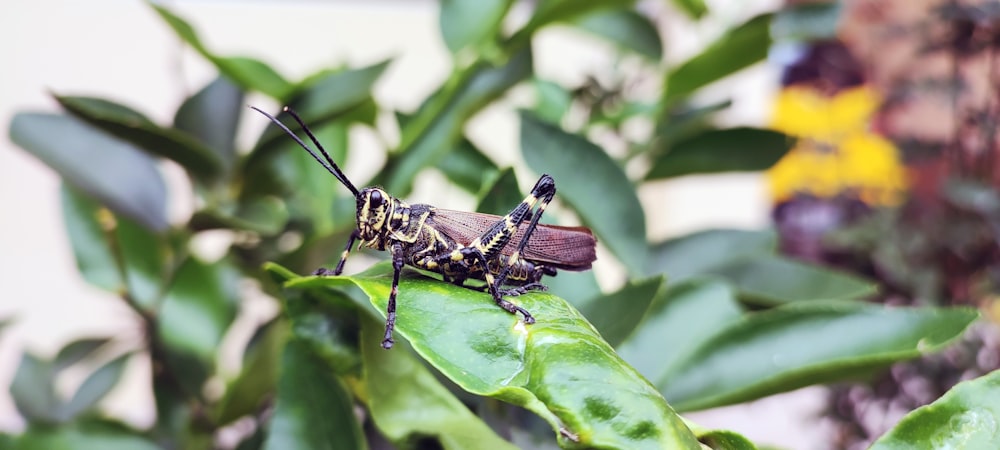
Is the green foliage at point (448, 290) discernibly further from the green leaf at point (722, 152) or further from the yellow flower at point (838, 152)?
the yellow flower at point (838, 152)

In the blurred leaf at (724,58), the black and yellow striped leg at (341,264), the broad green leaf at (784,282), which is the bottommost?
the broad green leaf at (784,282)

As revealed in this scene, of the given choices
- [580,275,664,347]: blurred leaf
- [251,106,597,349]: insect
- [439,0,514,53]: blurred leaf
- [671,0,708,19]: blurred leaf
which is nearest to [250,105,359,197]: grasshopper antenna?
[251,106,597,349]: insect

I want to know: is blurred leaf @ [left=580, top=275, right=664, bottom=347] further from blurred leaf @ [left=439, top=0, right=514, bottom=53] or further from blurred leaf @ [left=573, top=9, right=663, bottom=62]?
blurred leaf @ [left=573, top=9, right=663, bottom=62]

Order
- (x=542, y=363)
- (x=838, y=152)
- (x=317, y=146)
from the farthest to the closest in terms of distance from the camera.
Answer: (x=838, y=152), (x=317, y=146), (x=542, y=363)

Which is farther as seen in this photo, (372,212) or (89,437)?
(89,437)

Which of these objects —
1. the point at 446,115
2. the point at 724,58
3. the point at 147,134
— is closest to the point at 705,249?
the point at 724,58

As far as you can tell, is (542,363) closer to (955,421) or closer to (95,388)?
(955,421)

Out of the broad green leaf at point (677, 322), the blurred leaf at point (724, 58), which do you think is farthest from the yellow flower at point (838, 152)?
the broad green leaf at point (677, 322)
